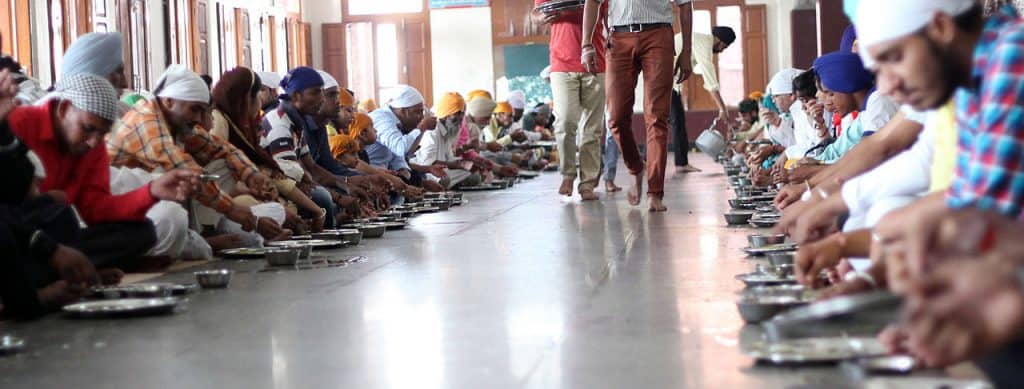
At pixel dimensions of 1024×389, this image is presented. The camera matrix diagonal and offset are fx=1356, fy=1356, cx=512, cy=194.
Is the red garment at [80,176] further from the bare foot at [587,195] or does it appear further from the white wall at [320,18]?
the white wall at [320,18]

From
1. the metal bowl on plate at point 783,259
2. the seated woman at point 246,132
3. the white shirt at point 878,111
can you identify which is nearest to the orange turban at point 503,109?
the seated woman at point 246,132

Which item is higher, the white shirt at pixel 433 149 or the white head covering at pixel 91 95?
the white head covering at pixel 91 95

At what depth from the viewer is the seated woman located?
18.3 ft

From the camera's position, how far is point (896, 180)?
8.57 ft

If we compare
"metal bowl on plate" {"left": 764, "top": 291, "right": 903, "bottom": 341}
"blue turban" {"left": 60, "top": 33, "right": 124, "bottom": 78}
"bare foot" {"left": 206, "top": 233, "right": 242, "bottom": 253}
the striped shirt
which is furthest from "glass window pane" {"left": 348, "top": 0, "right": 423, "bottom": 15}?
"metal bowl on plate" {"left": 764, "top": 291, "right": 903, "bottom": 341}

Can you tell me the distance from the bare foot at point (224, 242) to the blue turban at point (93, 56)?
69 centimetres

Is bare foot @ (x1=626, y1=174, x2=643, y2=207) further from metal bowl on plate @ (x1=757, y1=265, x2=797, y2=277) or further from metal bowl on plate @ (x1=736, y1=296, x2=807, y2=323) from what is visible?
metal bowl on plate @ (x1=736, y1=296, x2=807, y2=323)

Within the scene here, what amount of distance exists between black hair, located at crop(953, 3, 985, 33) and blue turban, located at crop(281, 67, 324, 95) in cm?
498

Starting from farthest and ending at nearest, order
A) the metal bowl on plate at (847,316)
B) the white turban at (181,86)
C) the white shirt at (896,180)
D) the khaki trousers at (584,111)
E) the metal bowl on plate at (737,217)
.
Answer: the khaki trousers at (584,111) < the metal bowl on plate at (737,217) < the white turban at (181,86) < the white shirt at (896,180) < the metal bowl on plate at (847,316)

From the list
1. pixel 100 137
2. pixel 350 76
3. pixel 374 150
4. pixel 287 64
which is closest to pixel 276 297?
pixel 100 137

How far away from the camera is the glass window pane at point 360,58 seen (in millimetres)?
20688

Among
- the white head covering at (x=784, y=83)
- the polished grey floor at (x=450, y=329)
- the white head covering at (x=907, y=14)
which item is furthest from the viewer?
the white head covering at (x=784, y=83)

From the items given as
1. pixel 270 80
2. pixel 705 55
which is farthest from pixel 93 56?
pixel 705 55

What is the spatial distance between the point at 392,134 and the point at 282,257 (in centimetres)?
427
